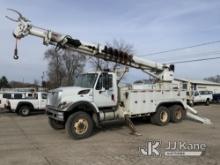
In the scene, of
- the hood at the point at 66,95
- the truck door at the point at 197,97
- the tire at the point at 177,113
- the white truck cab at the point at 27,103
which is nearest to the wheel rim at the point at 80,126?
the hood at the point at 66,95

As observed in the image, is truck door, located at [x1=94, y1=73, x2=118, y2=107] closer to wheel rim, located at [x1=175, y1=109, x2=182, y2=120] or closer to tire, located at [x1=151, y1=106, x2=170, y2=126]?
tire, located at [x1=151, y1=106, x2=170, y2=126]

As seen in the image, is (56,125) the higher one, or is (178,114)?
(178,114)

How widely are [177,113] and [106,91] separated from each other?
16.2 feet

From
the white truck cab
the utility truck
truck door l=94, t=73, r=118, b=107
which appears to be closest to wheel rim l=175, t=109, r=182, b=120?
the utility truck

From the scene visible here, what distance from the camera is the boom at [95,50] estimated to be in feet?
42.6

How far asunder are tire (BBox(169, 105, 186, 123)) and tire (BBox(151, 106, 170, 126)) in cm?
40

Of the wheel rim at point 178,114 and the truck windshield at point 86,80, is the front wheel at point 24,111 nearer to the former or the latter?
the truck windshield at point 86,80

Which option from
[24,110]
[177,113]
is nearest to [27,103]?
[24,110]

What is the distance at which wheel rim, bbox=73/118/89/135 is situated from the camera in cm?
1190

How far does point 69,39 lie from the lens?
13.5m

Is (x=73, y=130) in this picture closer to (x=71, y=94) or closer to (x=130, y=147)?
(x=71, y=94)

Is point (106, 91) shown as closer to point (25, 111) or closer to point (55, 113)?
point (55, 113)

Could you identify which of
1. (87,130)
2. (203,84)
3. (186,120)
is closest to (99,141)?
(87,130)

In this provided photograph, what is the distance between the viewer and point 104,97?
13.3 m
